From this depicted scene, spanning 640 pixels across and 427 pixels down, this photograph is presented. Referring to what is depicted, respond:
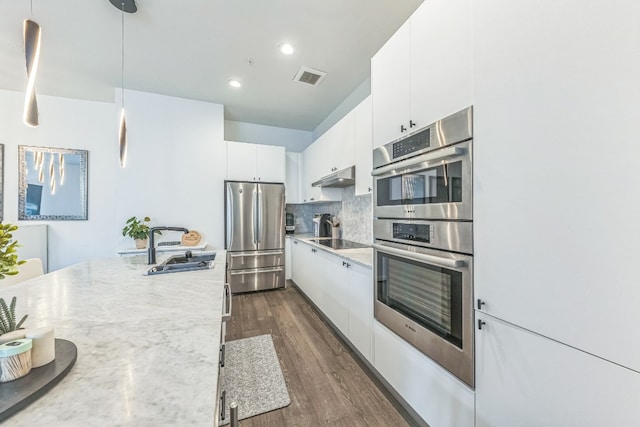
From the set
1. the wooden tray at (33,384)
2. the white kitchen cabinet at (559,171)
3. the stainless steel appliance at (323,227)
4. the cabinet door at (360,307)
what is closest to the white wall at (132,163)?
the stainless steel appliance at (323,227)

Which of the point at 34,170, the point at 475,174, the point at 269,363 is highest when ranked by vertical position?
the point at 34,170

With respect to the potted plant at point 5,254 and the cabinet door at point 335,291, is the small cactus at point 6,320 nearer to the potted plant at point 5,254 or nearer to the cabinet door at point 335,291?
the potted plant at point 5,254

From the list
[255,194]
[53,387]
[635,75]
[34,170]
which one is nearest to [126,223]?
[34,170]

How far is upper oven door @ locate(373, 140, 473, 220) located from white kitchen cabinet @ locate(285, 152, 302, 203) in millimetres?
2843

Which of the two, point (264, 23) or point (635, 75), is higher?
point (264, 23)

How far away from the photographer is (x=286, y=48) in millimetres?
2486

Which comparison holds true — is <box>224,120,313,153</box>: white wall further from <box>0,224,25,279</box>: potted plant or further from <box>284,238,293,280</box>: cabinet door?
<box>0,224,25,279</box>: potted plant

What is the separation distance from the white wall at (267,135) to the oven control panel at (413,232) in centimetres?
370

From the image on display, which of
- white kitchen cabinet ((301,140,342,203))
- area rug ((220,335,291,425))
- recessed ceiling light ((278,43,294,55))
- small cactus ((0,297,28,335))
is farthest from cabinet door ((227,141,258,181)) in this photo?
small cactus ((0,297,28,335))

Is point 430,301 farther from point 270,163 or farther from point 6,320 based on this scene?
point 270,163

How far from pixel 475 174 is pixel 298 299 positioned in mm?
3088

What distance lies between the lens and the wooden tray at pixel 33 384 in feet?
1.62

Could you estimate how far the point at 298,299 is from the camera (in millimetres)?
3660

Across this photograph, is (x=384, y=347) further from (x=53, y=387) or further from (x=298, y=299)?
(x=298, y=299)
